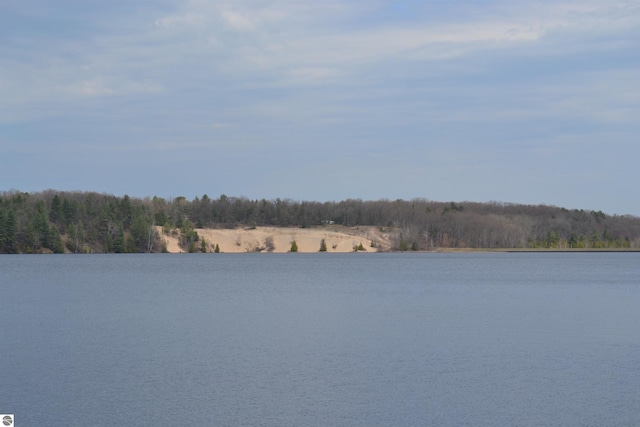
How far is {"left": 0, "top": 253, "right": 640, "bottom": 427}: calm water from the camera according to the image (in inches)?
717

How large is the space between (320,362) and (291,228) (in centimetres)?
16395

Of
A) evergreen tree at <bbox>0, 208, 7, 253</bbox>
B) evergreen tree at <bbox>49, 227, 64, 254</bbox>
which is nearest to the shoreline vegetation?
evergreen tree at <bbox>49, 227, 64, 254</bbox>

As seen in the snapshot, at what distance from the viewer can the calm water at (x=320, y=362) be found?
18.2 meters

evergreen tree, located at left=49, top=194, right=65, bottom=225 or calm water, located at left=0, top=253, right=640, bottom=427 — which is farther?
evergreen tree, located at left=49, top=194, right=65, bottom=225

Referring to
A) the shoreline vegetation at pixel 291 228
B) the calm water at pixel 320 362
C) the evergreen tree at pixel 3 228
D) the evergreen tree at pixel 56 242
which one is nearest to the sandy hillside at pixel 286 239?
the shoreline vegetation at pixel 291 228

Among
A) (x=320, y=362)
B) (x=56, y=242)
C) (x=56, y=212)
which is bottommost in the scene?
(x=320, y=362)

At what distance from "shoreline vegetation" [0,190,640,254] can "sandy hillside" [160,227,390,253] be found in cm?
22

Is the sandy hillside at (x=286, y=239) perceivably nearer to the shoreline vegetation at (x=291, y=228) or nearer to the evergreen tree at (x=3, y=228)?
the shoreline vegetation at (x=291, y=228)

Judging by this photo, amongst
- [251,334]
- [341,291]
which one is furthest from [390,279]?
[251,334]

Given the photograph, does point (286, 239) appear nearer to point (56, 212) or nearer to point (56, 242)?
point (56, 212)

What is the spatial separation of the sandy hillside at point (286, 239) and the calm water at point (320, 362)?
130770 millimetres

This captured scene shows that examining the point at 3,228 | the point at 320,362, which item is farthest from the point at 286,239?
the point at 320,362

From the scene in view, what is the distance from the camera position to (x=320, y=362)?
24.2 metres

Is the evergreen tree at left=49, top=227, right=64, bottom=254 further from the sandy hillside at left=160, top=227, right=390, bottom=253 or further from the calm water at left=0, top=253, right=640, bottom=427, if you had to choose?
the calm water at left=0, top=253, right=640, bottom=427
